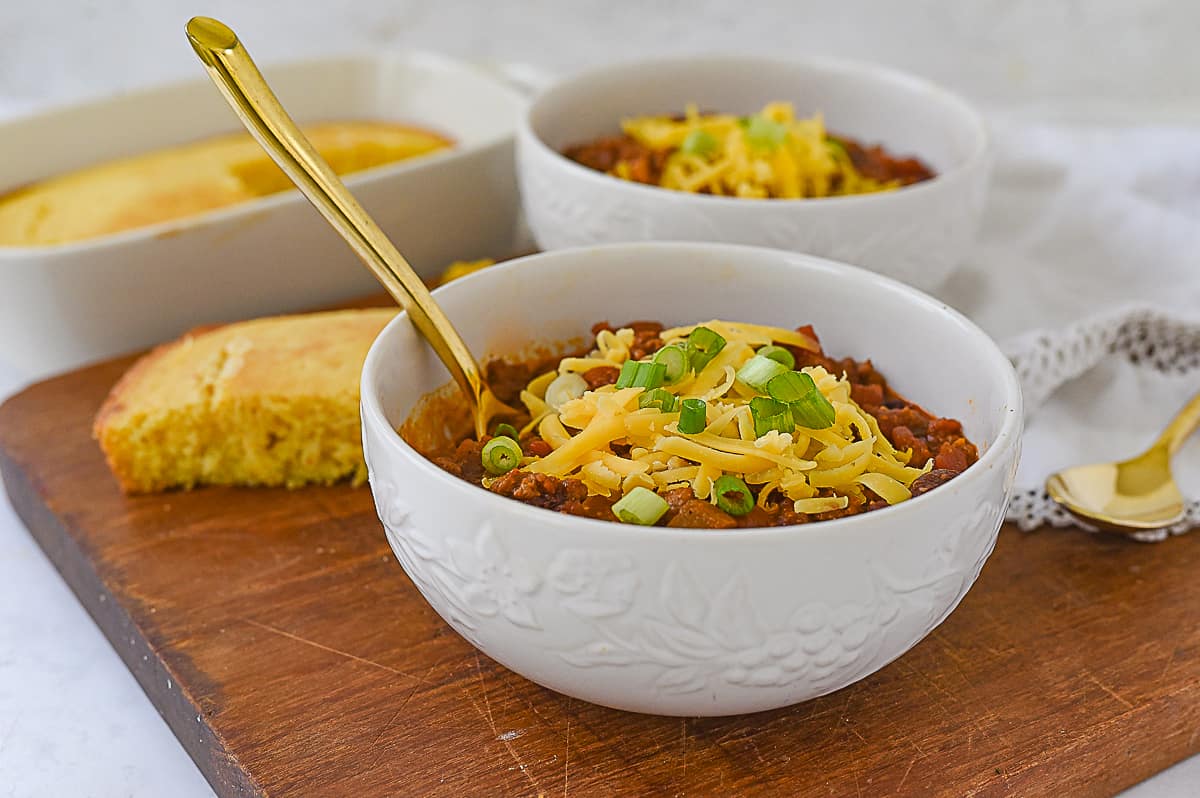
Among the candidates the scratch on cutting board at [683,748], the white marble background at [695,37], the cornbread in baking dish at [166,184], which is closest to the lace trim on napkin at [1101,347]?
the scratch on cutting board at [683,748]

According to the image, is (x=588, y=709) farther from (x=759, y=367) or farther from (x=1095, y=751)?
(x=1095, y=751)

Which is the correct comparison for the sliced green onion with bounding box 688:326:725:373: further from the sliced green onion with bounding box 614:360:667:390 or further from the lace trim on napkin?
the lace trim on napkin

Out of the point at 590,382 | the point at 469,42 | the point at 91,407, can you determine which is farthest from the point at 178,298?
the point at 469,42

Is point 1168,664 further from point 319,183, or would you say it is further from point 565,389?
point 319,183

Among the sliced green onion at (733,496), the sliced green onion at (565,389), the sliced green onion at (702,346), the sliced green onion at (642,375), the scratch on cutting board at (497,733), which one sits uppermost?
the sliced green onion at (642,375)

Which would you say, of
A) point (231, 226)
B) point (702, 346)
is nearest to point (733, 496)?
point (702, 346)

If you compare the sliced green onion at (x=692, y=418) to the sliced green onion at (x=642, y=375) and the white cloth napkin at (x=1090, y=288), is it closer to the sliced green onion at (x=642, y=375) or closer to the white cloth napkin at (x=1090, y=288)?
the sliced green onion at (x=642, y=375)
